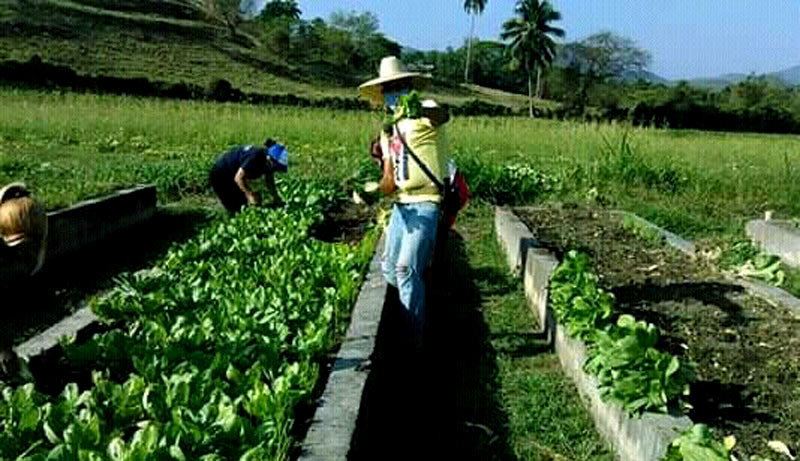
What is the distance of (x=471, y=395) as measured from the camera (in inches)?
211

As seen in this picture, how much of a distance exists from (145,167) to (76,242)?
5.69 meters

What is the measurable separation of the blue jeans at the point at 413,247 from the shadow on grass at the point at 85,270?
6.98 ft

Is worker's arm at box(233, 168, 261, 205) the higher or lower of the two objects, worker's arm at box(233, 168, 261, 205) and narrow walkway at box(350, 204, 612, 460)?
the higher

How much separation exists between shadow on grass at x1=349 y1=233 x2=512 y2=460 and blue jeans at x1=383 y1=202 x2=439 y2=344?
6.9 inches

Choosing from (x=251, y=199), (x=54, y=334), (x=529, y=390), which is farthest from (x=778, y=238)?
(x=54, y=334)

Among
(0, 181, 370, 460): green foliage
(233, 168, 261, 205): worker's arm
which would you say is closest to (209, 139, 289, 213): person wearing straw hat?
(233, 168, 261, 205): worker's arm

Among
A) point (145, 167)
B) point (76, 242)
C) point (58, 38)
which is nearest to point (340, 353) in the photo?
point (76, 242)

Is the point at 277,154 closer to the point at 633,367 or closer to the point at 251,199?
the point at 251,199

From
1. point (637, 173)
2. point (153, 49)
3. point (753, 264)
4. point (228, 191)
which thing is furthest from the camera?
point (153, 49)

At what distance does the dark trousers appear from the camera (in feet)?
31.6

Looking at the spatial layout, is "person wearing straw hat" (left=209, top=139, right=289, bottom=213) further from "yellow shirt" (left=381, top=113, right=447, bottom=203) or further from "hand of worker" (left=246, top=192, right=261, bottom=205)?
"yellow shirt" (left=381, top=113, right=447, bottom=203)

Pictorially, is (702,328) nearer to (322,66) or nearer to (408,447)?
(408,447)

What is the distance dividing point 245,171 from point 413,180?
3919 millimetres

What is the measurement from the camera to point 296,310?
5086 mm
